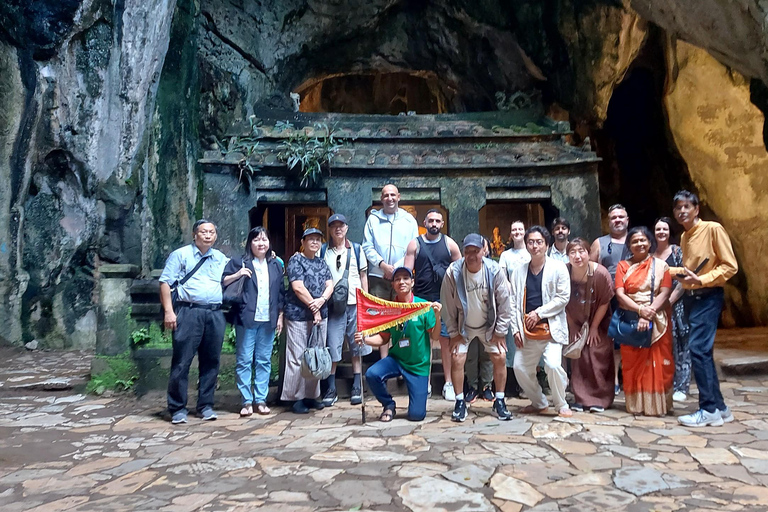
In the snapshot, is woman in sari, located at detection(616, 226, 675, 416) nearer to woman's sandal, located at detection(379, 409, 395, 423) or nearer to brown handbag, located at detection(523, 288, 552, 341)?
brown handbag, located at detection(523, 288, 552, 341)

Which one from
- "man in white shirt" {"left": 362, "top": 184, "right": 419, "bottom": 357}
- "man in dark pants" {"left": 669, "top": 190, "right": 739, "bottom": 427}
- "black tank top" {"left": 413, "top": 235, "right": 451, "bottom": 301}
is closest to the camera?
"man in dark pants" {"left": 669, "top": 190, "right": 739, "bottom": 427}

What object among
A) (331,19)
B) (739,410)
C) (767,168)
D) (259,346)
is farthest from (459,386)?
(331,19)

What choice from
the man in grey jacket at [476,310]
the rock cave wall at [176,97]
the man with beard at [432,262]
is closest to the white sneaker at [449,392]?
the man with beard at [432,262]

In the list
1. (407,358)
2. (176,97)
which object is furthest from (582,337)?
(176,97)

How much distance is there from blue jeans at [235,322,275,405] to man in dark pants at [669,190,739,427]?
12.0 feet

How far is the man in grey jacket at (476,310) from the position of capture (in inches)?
186

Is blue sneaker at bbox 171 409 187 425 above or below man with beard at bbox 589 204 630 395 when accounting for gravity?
below

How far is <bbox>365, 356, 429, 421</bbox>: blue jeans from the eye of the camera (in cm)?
475

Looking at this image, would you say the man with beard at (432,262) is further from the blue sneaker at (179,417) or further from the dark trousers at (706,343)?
the blue sneaker at (179,417)

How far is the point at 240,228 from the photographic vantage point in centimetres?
1064

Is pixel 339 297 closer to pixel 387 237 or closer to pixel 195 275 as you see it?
pixel 387 237

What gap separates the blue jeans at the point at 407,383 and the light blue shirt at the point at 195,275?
5.26ft

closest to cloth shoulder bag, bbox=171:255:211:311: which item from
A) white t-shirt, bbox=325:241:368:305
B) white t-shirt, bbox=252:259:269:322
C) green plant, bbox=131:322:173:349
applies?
white t-shirt, bbox=252:259:269:322

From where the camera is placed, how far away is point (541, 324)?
4855 millimetres
